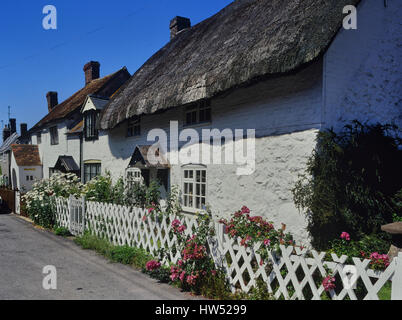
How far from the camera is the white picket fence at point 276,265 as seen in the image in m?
4.15

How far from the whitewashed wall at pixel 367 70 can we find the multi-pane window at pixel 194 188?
4308mm

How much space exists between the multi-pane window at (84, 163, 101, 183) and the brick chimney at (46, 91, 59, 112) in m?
11.3

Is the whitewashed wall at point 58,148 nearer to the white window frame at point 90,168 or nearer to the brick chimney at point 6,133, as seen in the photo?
the white window frame at point 90,168

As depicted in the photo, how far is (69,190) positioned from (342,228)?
10.3m

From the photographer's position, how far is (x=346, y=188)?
6.75 metres

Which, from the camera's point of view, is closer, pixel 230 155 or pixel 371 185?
pixel 371 185

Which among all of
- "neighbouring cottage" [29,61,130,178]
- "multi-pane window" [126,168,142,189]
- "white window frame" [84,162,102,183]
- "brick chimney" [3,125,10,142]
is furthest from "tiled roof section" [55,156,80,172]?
"brick chimney" [3,125,10,142]

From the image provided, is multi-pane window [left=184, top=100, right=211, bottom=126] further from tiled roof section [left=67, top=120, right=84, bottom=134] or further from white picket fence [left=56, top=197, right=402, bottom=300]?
tiled roof section [left=67, top=120, right=84, bottom=134]

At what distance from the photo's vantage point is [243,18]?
1093 cm

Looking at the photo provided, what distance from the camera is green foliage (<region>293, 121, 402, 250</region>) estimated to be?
6.65 meters

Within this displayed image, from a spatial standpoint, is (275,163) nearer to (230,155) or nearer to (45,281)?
(230,155)

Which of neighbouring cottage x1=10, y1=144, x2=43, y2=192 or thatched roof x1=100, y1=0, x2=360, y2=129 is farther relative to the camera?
neighbouring cottage x1=10, y1=144, x2=43, y2=192

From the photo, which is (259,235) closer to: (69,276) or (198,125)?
(69,276)
